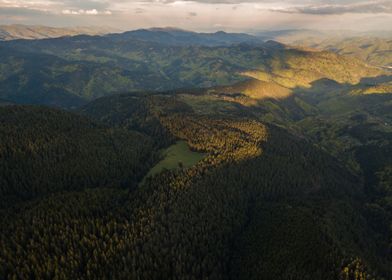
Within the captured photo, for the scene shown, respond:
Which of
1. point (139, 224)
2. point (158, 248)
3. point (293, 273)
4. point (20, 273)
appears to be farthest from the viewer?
point (139, 224)

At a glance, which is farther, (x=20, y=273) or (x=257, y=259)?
(x=257, y=259)

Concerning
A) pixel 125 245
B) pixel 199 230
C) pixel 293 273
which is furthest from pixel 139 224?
pixel 293 273

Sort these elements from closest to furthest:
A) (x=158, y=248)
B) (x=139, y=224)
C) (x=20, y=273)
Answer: (x=20, y=273)
(x=158, y=248)
(x=139, y=224)

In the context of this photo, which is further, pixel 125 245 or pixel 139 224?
pixel 139 224

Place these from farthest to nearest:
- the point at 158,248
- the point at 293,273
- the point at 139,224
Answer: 1. the point at 139,224
2. the point at 158,248
3. the point at 293,273

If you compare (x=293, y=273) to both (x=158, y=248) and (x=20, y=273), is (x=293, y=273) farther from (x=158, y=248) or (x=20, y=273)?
(x=20, y=273)

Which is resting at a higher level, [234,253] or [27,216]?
[27,216]

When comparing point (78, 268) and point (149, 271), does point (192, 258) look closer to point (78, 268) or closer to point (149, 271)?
point (149, 271)

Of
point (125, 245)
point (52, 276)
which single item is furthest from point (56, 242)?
point (125, 245)

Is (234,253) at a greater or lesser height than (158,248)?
lesser
